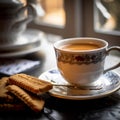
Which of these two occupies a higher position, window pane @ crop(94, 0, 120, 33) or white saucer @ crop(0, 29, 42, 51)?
window pane @ crop(94, 0, 120, 33)

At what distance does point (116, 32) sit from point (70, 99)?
56 centimetres

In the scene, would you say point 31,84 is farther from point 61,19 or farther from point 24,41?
point 61,19

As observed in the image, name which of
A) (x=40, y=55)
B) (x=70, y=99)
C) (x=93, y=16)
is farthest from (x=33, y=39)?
(x=70, y=99)

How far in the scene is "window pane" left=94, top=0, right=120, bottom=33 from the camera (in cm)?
112

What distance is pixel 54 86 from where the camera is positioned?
70 centimetres

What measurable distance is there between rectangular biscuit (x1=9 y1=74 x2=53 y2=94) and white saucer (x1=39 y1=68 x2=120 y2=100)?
3 cm

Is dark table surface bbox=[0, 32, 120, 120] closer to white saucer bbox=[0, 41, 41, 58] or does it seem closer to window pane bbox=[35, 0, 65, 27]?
white saucer bbox=[0, 41, 41, 58]

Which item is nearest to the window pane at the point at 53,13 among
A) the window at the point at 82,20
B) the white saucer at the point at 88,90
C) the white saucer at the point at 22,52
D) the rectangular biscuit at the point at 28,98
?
the window at the point at 82,20

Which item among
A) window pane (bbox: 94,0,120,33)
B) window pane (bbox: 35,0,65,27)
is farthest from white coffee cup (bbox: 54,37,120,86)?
window pane (bbox: 35,0,65,27)

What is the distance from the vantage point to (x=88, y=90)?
673 millimetres

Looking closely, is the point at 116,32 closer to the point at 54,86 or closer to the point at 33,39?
the point at 33,39

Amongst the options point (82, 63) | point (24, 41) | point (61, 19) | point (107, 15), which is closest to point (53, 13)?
point (61, 19)

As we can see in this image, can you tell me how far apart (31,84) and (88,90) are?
0.42ft

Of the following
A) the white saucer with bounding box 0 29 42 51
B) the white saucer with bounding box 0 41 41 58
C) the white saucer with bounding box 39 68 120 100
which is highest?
the white saucer with bounding box 0 29 42 51
